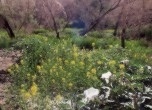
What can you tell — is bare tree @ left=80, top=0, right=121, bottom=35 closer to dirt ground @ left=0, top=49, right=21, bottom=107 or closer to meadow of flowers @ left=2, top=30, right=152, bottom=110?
dirt ground @ left=0, top=49, right=21, bottom=107

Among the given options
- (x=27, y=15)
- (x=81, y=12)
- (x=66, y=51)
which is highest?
(x=66, y=51)

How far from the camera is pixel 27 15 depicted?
23891 millimetres

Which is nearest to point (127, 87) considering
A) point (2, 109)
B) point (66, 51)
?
point (2, 109)

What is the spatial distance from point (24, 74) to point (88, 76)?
1.68 metres

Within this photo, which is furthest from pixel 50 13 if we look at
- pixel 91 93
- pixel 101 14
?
pixel 91 93

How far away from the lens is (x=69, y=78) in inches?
273

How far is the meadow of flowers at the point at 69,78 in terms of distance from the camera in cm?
590

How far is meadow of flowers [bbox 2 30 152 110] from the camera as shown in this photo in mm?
5900

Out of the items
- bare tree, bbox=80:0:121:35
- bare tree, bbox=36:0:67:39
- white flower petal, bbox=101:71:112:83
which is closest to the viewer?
white flower petal, bbox=101:71:112:83

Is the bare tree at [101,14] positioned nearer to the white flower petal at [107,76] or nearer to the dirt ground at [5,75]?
the dirt ground at [5,75]

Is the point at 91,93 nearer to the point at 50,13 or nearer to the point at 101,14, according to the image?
the point at 50,13

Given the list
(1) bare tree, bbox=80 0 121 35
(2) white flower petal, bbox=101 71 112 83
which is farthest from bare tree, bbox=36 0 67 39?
(2) white flower petal, bbox=101 71 112 83

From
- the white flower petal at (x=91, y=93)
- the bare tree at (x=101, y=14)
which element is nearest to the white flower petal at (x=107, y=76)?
the white flower petal at (x=91, y=93)

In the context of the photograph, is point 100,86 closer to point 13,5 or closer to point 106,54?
point 106,54
